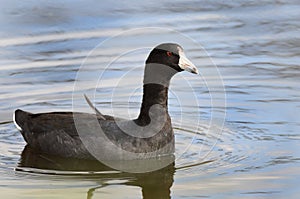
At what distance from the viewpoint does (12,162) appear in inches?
308

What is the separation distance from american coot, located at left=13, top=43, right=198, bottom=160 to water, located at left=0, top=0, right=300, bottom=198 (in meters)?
0.15

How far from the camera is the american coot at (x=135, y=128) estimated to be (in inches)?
309

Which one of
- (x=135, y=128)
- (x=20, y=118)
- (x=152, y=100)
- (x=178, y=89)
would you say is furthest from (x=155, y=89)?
(x=178, y=89)

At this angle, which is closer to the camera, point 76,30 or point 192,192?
point 192,192

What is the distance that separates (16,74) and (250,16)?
Answer: 390 cm

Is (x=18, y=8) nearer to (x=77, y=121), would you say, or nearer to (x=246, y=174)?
(x=77, y=121)

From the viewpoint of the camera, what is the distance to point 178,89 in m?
9.77

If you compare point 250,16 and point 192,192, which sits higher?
point 250,16

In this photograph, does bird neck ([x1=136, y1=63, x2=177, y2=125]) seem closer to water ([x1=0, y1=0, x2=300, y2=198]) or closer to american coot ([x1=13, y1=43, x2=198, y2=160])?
american coot ([x1=13, y1=43, x2=198, y2=160])

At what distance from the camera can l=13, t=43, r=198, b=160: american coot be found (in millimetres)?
7855

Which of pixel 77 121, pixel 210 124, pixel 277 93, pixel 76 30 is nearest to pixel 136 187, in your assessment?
pixel 77 121

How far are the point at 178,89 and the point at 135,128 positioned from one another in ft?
6.17

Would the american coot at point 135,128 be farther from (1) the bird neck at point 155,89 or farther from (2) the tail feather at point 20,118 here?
(2) the tail feather at point 20,118

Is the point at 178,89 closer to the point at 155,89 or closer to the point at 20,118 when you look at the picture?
the point at 155,89
